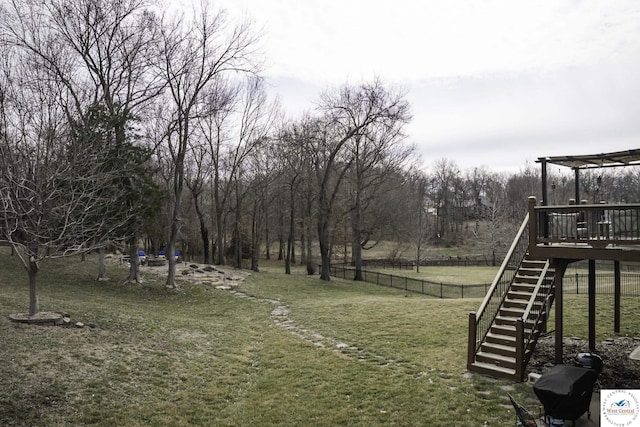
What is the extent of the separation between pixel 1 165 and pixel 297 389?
305 inches

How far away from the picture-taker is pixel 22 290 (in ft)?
54.1

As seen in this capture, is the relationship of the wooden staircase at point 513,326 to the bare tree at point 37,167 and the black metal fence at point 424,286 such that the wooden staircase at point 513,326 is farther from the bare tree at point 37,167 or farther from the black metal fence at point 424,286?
the black metal fence at point 424,286

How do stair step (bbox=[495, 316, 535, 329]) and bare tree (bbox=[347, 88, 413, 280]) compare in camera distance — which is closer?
stair step (bbox=[495, 316, 535, 329])

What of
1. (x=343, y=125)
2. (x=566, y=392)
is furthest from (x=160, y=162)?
(x=566, y=392)

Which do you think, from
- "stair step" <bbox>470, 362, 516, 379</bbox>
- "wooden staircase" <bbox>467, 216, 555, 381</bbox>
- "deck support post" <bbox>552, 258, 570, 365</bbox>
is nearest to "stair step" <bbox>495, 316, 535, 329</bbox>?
"wooden staircase" <bbox>467, 216, 555, 381</bbox>

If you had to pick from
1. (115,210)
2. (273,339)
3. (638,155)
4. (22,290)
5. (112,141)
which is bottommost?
(273,339)

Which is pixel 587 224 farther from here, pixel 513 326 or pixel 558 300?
pixel 513 326

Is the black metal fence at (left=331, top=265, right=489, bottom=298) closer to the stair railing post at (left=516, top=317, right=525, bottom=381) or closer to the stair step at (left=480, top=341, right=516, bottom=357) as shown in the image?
the stair step at (left=480, top=341, right=516, bottom=357)

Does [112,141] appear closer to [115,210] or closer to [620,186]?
[115,210]

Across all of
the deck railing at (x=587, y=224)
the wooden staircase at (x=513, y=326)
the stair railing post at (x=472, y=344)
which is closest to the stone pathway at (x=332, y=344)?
the stair railing post at (x=472, y=344)

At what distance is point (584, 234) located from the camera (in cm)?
1069

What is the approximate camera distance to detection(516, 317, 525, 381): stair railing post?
9367 mm

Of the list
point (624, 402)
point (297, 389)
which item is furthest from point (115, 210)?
point (624, 402)

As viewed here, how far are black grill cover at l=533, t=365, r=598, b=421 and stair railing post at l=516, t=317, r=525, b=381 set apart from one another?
7.02ft
